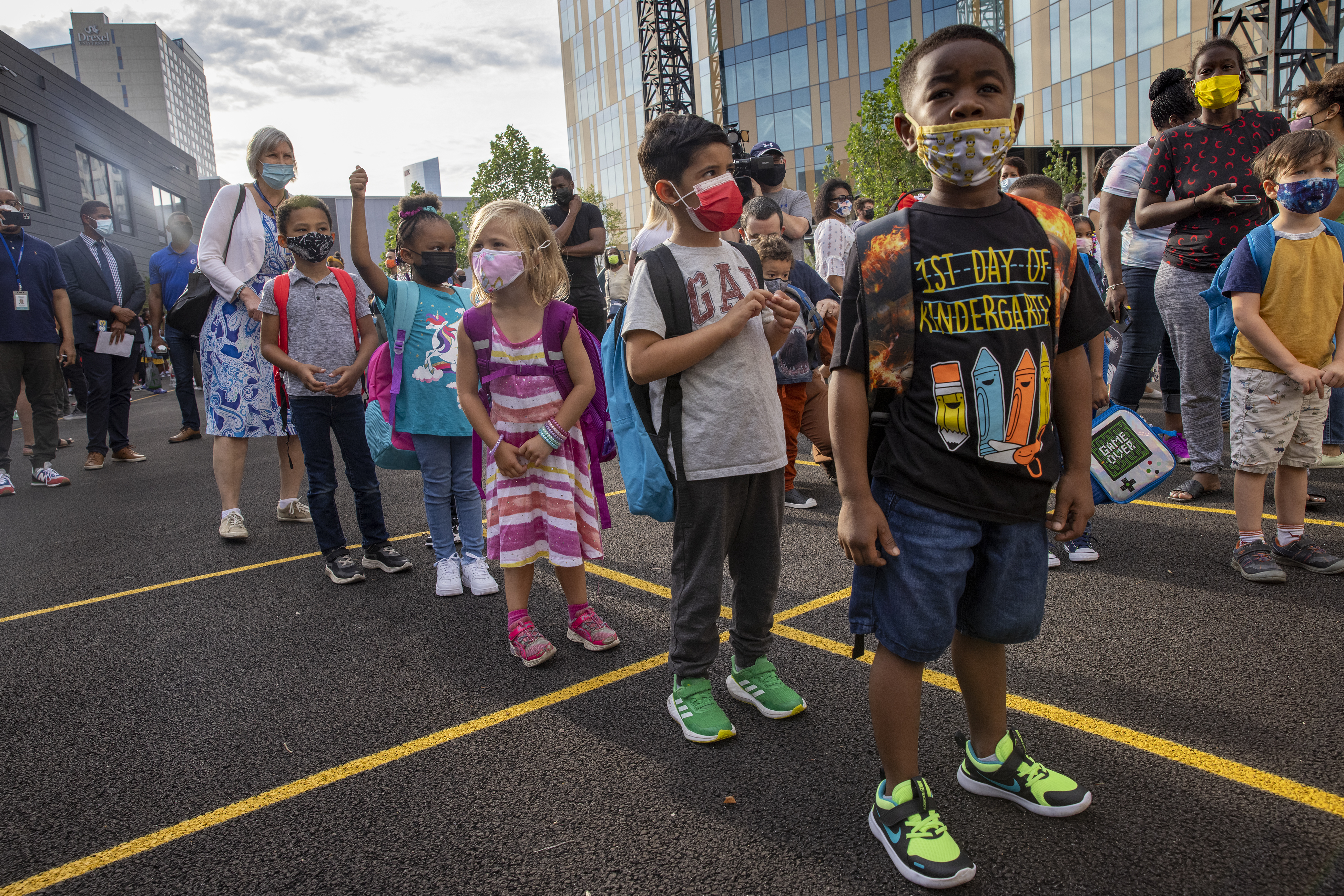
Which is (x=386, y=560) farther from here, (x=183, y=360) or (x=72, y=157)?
(x=72, y=157)

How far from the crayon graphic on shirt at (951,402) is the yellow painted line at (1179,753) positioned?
1198mm

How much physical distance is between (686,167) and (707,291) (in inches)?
14.5

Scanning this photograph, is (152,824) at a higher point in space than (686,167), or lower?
lower

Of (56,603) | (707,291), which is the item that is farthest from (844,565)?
(56,603)

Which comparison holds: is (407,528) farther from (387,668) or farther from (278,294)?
(387,668)

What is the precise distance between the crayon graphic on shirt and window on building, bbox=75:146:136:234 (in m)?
27.0

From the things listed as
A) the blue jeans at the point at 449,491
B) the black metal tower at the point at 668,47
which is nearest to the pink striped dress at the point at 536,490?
the blue jeans at the point at 449,491

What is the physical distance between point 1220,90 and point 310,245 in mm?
4613

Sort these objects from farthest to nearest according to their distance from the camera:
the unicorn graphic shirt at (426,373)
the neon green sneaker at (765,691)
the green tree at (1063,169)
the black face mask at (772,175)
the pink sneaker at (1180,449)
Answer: the green tree at (1063,169) → the pink sneaker at (1180,449) → the black face mask at (772,175) → the unicorn graphic shirt at (426,373) → the neon green sneaker at (765,691)

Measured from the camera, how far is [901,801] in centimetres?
197

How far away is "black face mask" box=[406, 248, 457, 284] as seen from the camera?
4.14 metres

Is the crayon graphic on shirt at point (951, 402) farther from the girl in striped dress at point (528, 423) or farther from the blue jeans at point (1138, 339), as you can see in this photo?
the blue jeans at point (1138, 339)

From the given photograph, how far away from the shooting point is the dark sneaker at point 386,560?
15.0ft

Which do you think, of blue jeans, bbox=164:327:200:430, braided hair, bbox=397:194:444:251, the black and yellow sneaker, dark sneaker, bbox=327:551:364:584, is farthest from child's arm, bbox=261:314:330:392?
blue jeans, bbox=164:327:200:430
